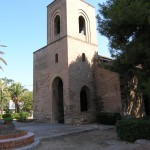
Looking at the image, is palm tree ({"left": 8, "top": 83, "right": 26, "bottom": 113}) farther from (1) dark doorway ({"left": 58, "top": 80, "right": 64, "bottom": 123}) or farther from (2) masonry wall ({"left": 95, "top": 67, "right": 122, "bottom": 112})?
(2) masonry wall ({"left": 95, "top": 67, "right": 122, "bottom": 112})

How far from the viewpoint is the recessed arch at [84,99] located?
64.6ft

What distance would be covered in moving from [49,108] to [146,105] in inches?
381

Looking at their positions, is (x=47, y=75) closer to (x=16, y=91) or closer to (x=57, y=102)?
(x=57, y=102)

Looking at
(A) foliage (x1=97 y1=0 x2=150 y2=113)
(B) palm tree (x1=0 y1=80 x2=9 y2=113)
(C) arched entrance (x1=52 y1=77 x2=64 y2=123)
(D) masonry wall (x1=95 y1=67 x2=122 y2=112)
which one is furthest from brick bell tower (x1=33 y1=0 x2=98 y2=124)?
(B) palm tree (x1=0 y1=80 x2=9 y2=113)

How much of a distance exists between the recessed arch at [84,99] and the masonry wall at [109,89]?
1057 mm

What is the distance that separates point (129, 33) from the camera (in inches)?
410

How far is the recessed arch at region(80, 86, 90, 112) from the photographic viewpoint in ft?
64.6

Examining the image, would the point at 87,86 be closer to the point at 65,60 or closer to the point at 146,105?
the point at 65,60

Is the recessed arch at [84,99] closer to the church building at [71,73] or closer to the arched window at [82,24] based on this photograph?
the church building at [71,73]

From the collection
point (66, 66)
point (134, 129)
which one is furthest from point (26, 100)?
point (134, 129)

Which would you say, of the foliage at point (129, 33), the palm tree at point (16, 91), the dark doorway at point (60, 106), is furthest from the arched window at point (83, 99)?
the palm tree at point (16, 91)

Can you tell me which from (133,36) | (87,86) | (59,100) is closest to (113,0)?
(133,36)

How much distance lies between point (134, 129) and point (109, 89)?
877cm

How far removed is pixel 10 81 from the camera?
139 ft
